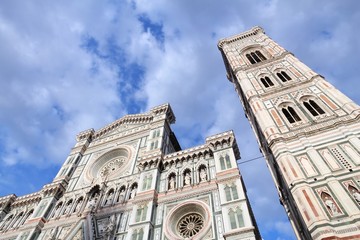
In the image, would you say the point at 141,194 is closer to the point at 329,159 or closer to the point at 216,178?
the point at 216,178

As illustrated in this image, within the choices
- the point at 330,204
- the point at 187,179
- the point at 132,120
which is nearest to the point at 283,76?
the point at 187,179

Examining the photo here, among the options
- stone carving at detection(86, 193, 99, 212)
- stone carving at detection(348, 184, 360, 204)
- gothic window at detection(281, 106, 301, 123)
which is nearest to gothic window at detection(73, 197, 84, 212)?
stone carving at detection(86, 193, 99, 212)

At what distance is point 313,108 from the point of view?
15438 millimetres

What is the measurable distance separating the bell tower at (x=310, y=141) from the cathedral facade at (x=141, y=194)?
2.87 metres

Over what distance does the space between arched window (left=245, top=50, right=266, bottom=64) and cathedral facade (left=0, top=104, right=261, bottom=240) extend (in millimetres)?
9890

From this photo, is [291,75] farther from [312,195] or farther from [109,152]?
[109,152]

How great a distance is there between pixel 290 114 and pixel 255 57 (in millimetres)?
11506

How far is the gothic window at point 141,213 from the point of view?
574 inches

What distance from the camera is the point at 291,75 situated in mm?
19234

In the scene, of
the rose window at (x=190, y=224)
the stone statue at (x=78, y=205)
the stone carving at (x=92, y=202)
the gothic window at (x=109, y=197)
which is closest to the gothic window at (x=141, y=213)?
the rose window at (x=190, y=224)

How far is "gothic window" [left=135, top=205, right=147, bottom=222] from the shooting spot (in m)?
14.6

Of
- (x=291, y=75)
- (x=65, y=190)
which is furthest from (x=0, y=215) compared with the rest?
(x=291, y=75)

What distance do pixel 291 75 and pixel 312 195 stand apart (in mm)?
11386

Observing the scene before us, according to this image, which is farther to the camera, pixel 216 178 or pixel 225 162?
pixel 225 162
